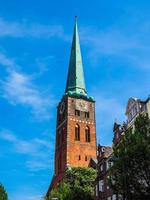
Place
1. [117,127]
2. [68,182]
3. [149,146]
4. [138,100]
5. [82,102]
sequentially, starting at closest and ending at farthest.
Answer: [149,146] → [138,100] → [117,127] → [68,182] → [82,102]

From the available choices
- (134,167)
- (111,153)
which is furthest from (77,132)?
(134,167)

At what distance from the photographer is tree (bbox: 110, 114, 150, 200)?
3119 centimetres

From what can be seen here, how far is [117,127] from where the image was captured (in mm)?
57750

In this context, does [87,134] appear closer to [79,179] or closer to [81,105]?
[81,105]

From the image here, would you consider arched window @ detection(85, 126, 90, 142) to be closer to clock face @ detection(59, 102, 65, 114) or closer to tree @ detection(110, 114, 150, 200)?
clock face @ detection(59, 102, 65, 114)

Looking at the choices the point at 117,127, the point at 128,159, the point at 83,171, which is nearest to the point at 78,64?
the point at 83,171

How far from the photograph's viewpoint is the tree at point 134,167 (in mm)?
31188

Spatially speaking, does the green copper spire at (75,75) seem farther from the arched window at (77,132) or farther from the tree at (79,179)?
the tree at (79,179)

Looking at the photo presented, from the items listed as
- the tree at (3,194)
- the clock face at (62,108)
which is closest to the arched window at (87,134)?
the clock face at (62,108)

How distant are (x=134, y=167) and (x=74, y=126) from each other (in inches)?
2981

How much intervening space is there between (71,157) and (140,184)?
69982mm

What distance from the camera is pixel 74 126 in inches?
4220

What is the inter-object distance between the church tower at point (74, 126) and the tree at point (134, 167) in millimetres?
65908

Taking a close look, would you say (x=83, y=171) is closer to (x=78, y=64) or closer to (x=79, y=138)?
(x=79, y=138)
